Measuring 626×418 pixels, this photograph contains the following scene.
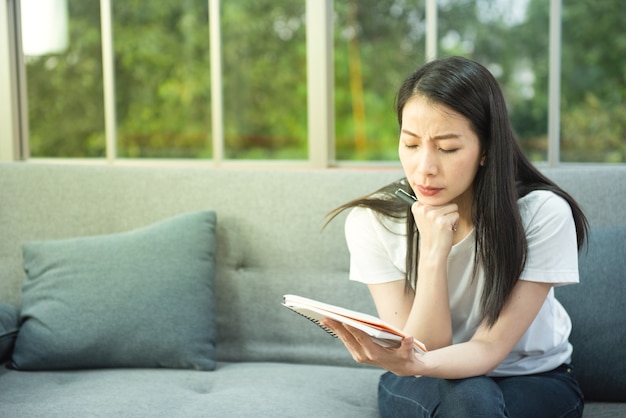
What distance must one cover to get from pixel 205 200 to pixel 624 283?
1.20m

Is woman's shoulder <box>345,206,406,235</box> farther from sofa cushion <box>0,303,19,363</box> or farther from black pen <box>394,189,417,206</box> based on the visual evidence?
sofa cushion <box>0,303,19,363</box>

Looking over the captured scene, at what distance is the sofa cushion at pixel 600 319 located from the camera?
179 cm

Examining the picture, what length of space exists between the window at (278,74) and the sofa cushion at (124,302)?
5.22 ft

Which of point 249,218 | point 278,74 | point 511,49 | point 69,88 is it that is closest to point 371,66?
point 278,74

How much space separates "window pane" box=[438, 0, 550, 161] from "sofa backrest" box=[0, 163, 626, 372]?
1471 millimetres

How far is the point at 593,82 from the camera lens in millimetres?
3637

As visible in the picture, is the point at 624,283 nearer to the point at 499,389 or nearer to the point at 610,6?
the point at 499,389

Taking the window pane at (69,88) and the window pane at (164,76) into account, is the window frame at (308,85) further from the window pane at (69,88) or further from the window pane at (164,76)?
the window pane at (164,76)

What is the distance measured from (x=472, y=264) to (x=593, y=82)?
2363 mm

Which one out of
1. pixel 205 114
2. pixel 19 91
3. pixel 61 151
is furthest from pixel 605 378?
pixel 61 151

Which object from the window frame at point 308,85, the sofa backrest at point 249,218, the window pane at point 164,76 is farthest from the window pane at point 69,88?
the sofa backrest at point 249,218

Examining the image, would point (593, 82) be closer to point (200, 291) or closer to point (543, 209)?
point (543, 209)

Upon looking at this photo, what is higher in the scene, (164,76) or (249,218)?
(164,76)

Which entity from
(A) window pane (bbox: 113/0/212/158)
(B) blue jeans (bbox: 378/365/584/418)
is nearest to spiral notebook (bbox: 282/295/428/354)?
(B) blue jeans (bbox: 378/365/584/418)
